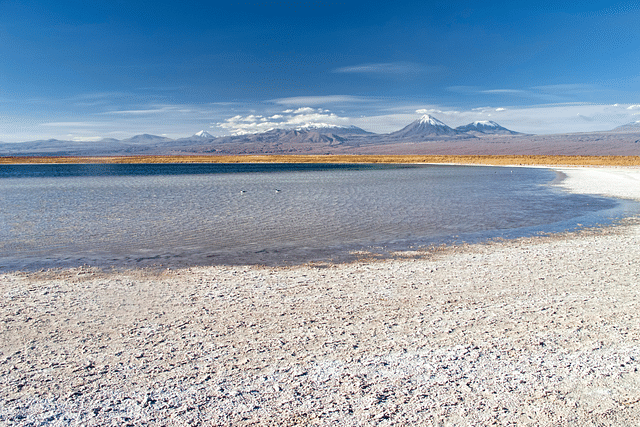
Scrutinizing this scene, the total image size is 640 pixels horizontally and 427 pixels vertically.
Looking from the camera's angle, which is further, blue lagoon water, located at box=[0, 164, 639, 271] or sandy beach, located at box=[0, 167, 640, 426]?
blue lagoon water, located at box=[0, 164, 639, 271]

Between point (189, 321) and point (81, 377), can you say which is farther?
point (189, 321)

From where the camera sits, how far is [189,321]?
6.59m

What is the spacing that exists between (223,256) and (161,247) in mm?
2150

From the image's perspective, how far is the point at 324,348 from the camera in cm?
568

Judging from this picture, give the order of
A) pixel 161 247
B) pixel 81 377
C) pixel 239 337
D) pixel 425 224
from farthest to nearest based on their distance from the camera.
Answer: pixel 425 224 < pixel 161 247 < pixel 239 337 < pixel 81 377

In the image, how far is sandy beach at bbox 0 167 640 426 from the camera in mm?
4414

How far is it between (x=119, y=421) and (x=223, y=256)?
7.13 m

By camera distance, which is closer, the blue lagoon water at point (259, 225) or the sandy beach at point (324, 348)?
the sandy beach at point (324, 348)

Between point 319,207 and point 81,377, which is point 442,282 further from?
point 319,207

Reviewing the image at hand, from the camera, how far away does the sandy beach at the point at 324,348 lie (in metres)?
4.41

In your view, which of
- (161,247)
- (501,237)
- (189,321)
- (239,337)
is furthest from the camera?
(501,237)

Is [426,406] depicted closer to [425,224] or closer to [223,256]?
[223,256]

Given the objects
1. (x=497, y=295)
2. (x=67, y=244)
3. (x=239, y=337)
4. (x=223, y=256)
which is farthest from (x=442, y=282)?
(x=67, y=244)

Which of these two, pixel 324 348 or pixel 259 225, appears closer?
pixel 324 348
